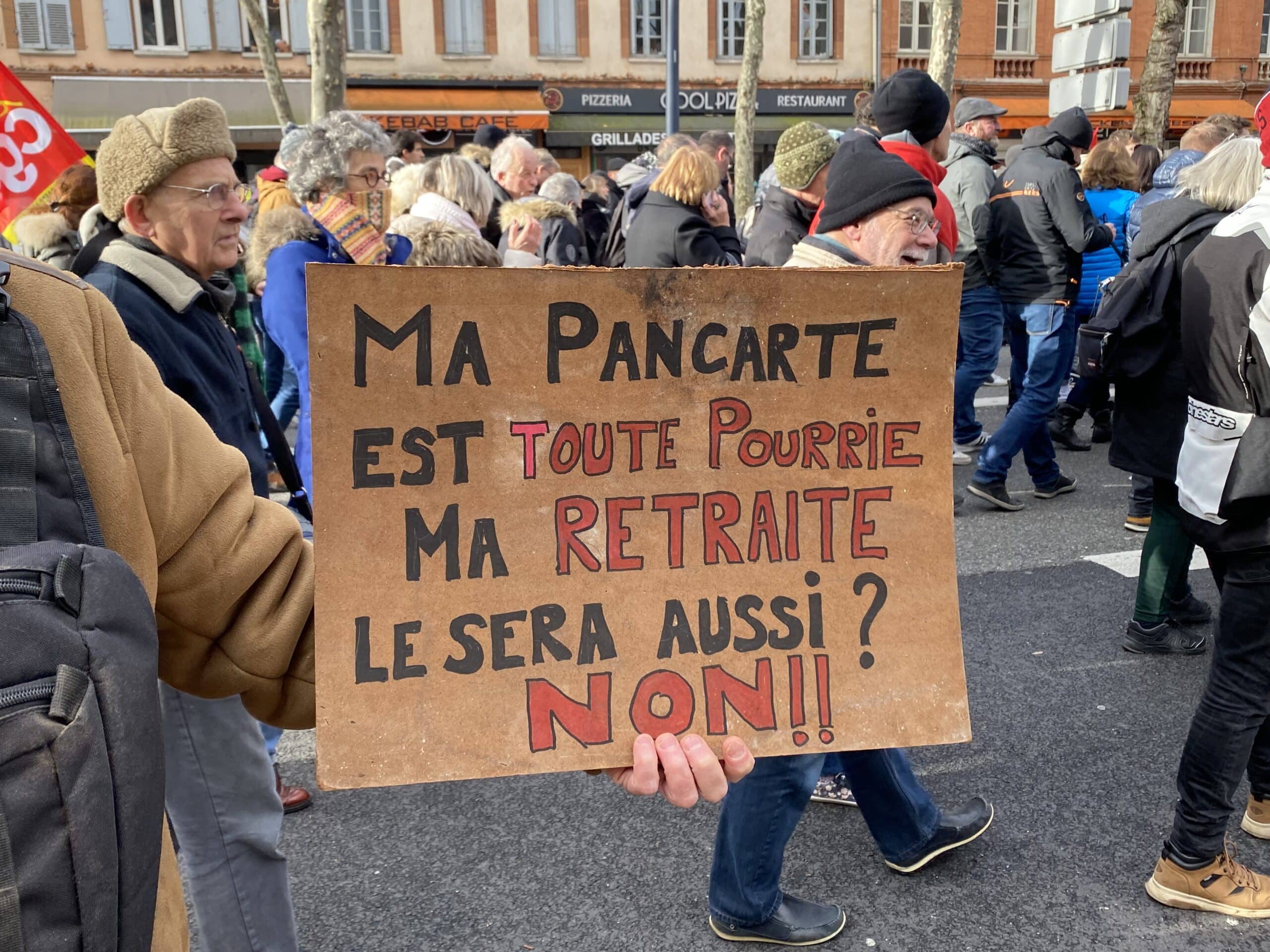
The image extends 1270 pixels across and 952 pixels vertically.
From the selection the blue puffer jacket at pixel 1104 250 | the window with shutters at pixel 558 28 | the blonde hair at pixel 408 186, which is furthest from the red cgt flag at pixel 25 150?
the window with shutters at pixel 558 28

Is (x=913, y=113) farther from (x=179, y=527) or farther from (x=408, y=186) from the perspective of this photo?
(x=179, y=527)

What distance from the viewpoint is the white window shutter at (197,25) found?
23.9 metres

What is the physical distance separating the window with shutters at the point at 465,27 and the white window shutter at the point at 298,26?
120 inches

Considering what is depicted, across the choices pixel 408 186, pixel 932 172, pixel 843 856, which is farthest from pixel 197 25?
pixel 843 856

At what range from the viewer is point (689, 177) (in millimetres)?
4664

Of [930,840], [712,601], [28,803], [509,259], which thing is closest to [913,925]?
[930,840]

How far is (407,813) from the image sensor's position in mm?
3186

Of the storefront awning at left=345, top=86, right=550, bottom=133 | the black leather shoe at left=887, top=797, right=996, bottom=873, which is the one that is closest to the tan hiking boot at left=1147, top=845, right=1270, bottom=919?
the black leather shoe at left=887, top=797, right=996, bottom=873

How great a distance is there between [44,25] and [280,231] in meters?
24.1

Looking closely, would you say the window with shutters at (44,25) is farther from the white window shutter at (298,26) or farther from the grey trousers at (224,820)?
the grey trousers at (224,820)

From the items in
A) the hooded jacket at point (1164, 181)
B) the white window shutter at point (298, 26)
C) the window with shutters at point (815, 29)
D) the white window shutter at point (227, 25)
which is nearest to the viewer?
the hooded jacket at point (1164, 181)

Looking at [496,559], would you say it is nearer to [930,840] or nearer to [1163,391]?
[930,840]

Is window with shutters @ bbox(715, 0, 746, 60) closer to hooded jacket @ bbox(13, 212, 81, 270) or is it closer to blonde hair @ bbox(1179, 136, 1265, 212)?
hooded jacket @ bbox(13, 212, 81, 270)

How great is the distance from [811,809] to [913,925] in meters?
0.57
